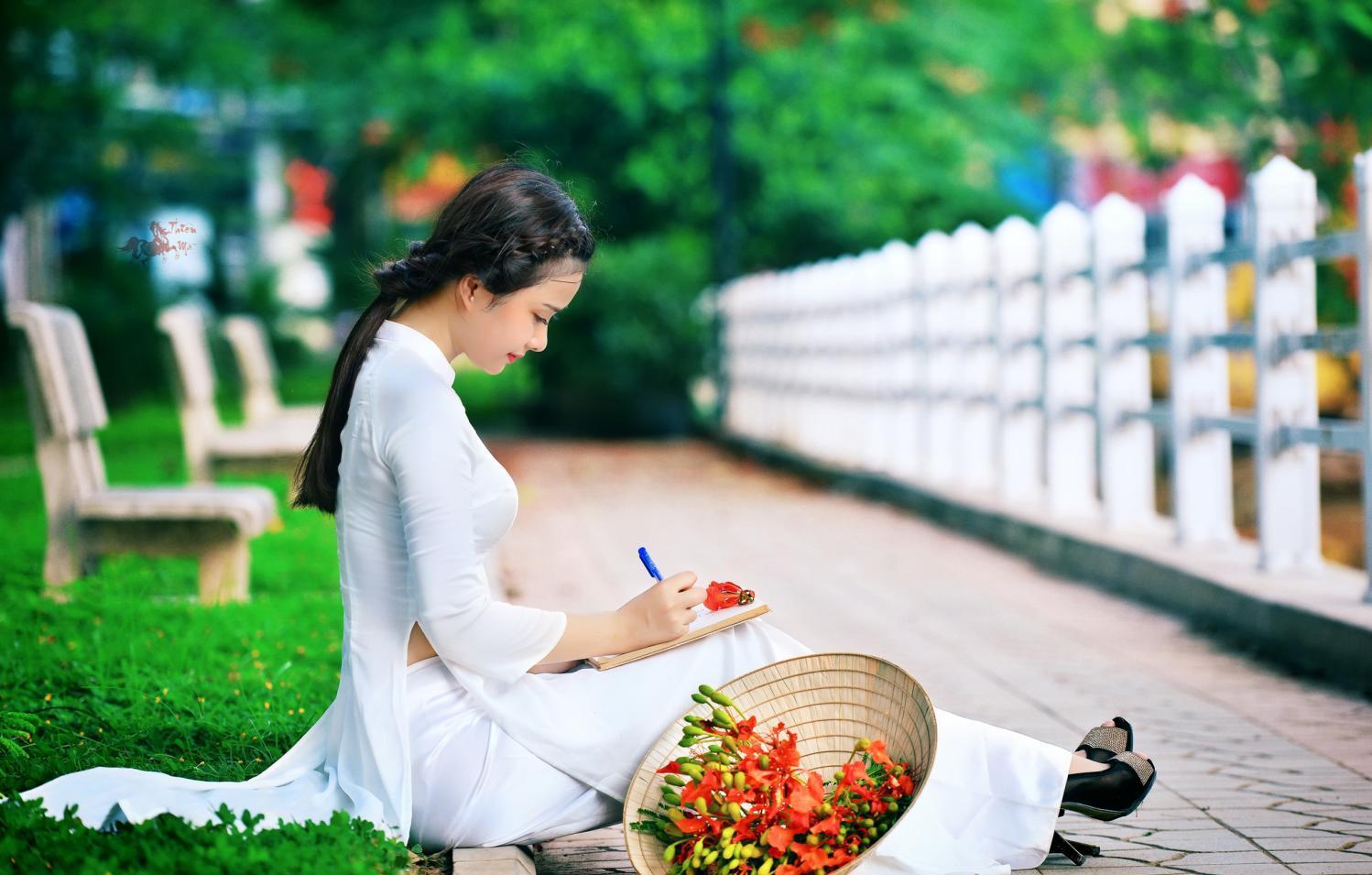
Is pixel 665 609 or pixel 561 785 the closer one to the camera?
pixel 665 609

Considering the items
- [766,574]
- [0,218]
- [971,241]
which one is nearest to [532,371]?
[0,218]

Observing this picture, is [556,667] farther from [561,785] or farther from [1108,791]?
[1108,791]

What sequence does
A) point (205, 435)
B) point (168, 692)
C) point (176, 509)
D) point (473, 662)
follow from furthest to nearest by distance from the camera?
point (205, 435)
point (176, 509)
point (168, 692)
point (473, 662)

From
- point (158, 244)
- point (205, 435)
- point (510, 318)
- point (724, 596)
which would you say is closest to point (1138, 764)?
point (724, 596)

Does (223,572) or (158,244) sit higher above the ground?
(158,244)

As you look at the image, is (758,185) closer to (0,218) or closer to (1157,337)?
(0,218)

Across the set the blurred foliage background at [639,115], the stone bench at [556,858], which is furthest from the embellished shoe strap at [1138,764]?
the blurred foliage background at [639,115]

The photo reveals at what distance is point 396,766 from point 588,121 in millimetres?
20418

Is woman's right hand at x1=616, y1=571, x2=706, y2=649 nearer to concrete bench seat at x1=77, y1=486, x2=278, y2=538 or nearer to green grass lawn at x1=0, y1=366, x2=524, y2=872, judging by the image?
green grass lawn at x1=0, y1=366, x2=524, y2=872

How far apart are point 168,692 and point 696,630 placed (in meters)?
2.20

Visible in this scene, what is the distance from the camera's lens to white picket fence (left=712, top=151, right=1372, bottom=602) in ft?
24.7

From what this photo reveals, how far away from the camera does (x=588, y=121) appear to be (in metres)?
23.4

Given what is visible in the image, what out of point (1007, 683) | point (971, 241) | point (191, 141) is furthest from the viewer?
point (191, 141)

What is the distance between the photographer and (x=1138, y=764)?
12.3ft
